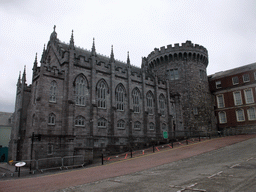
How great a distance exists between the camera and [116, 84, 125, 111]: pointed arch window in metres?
32.9

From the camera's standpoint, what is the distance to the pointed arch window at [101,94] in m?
30.4

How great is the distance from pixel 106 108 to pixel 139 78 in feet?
32.1

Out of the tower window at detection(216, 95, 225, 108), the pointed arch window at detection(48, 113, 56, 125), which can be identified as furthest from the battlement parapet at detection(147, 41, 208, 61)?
the pointed arch window at detection(48, 113, 56, 125)

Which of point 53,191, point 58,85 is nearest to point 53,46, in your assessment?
point 58,85

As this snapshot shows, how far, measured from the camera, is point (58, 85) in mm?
26266

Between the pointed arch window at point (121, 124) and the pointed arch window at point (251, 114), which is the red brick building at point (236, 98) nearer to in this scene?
the pointed arch window at point (251, 114)

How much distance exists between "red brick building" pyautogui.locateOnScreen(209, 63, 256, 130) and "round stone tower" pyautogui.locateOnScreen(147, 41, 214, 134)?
6.86 feet

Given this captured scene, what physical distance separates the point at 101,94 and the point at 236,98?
93.3 ft

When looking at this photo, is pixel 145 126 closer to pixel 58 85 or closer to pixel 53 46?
pixel 58 85

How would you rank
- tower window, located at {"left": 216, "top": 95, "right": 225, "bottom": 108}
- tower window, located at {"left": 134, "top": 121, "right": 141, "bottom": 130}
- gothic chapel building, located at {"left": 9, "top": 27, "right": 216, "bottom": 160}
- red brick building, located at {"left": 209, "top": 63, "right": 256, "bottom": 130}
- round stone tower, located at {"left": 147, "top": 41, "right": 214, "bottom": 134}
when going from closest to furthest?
gothic chapel building, located at {"left": 9, "top": 27, "right": 216, "bottom": 160} < tower window, located at {"left": 134, "top": 121, "right": 141, "bottom": 130} < red brick building, located at {"left": 209, "top": 63, "right": 256, "bottom": 130} < round stone tower, located at {"left": 147, "top": 41, "right": 214, "bottom": 134} < tower window, located at {"left": 216, "top": 95, "right": 225, "bottom": 108}

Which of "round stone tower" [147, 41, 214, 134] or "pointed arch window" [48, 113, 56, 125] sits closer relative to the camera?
"pointed arch window" [48, 113, 56, 125]

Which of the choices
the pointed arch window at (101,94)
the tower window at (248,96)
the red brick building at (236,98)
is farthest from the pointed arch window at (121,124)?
the tower window at (248,96)

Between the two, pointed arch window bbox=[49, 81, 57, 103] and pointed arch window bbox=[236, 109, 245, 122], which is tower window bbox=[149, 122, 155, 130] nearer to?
→ pointed arch window bbox=[49, 81, 57, 103]

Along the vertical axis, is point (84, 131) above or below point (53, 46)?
below
